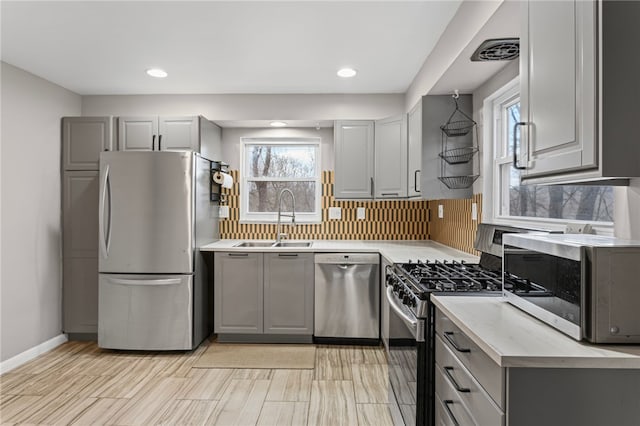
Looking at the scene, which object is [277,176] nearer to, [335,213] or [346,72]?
[335,213]

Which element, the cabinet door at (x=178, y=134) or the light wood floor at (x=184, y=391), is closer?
the light wood floor at (x=184, y=391)

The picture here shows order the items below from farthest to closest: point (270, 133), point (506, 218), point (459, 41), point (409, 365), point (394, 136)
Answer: point (270, 133) → point (394, 136) → point (506, 218) → point (459, 41) → point (409, 365)

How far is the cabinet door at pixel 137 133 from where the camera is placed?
12.5 feet

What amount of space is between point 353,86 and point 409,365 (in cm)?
266

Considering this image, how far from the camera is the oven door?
5.90 ft

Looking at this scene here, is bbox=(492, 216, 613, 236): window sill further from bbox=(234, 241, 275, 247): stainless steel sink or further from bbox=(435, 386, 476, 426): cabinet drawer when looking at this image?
bbox=(234, 241, 275, 247): stainless steel sink

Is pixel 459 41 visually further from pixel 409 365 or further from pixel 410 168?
pixel 409 365

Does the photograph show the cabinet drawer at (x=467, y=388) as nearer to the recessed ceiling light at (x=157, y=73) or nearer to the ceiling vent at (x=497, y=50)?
the ceiling vent at (x=497, y=50)

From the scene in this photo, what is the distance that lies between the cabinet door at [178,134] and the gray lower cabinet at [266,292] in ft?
3.54

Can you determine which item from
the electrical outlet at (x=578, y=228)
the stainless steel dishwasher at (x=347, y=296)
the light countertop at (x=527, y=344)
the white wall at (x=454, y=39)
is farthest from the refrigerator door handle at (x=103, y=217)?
the electrical outlet at (x=578, y=228)

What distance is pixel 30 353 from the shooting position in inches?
134

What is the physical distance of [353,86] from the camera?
12.4 ft

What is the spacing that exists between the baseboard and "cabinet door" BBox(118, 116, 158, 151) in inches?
74.1

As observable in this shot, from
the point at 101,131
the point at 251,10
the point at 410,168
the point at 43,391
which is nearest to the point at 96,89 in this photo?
the point at 101,131
